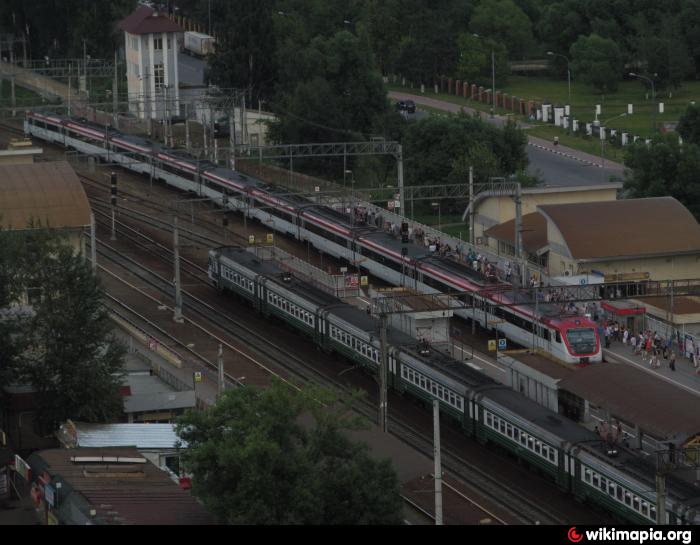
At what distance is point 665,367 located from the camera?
2375 inches

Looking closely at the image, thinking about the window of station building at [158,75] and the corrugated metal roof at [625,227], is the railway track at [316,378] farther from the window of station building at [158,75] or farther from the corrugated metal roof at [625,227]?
the window of station building at [158,75]

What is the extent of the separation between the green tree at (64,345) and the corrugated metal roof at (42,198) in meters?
17.2

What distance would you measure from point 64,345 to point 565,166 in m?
56.5

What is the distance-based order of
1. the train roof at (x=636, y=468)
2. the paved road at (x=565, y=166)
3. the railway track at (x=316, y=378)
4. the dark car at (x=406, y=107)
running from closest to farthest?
the train roof at (x=636, y=468) → the railway track at (x=316, y=378) → the paved road at (x=565, y=166) → the dark car at (x=406, y=107)

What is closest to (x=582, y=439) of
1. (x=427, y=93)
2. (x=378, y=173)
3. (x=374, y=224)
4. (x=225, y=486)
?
(x=225, y=486)

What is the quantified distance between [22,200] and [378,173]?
31.5 m

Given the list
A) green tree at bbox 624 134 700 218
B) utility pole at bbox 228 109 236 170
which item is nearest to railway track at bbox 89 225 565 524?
utility pole at bbox 228 109 236 170

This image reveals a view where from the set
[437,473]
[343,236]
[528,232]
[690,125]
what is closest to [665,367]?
[528,232]

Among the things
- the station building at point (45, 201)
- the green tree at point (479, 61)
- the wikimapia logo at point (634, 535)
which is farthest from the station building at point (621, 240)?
the green tree at point (479, 61)

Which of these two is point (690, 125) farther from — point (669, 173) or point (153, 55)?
point (153, 55)

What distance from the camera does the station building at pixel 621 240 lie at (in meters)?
70.1

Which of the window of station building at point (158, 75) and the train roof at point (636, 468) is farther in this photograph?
the window of station building at point (158, 75)

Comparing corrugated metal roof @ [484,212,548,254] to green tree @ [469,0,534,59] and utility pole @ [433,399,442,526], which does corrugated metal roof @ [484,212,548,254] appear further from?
green tree @ [469,0,534,59]

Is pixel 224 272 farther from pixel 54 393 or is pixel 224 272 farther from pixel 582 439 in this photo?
pixel 582 439
